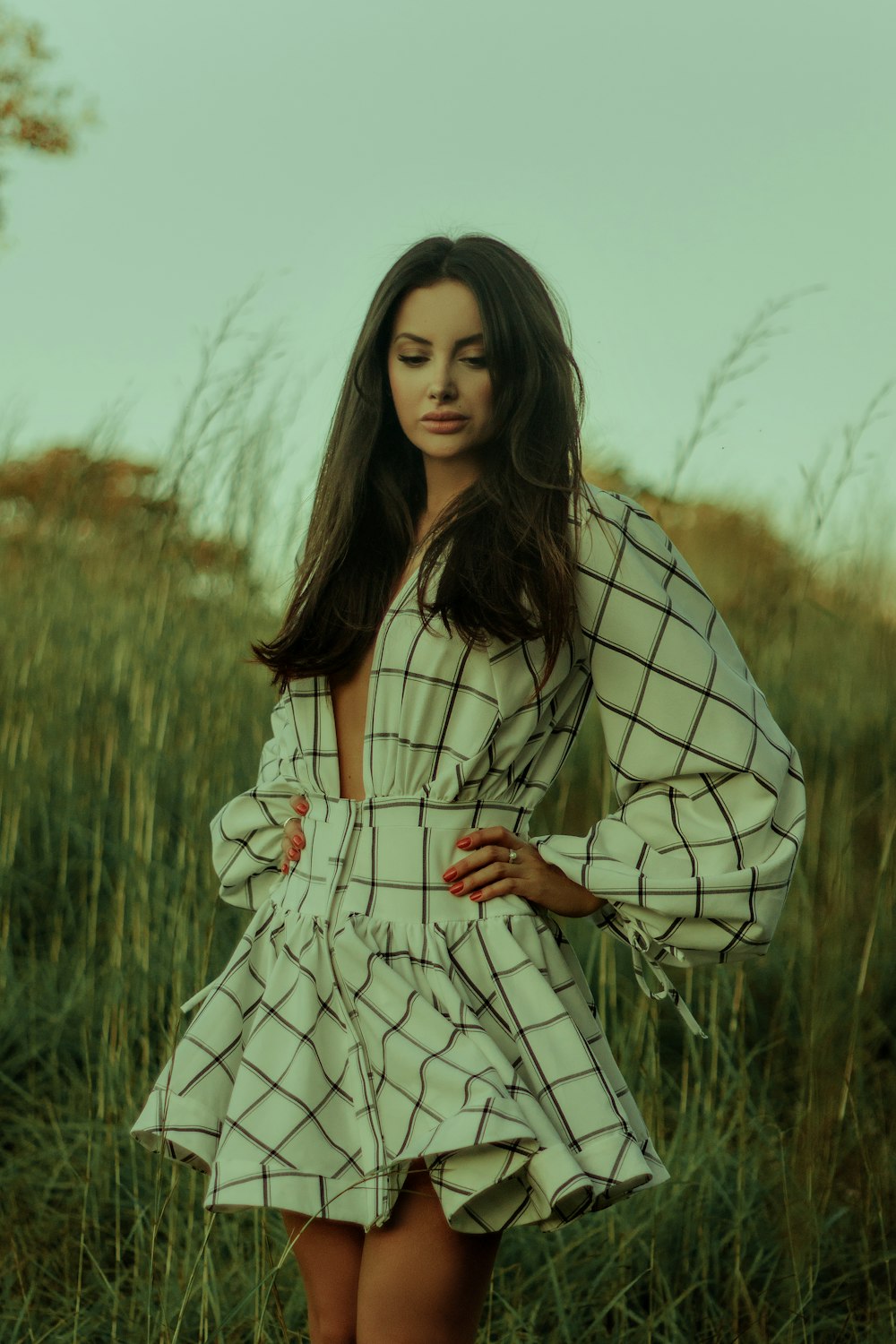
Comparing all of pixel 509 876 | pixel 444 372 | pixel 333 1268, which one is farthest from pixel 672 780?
pixel 333 1268

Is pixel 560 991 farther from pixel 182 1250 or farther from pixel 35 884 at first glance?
pixel 35 884

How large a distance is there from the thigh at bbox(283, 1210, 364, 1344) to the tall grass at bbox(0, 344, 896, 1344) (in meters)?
0.07

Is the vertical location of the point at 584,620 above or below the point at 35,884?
above

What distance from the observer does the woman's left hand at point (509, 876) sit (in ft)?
5.14

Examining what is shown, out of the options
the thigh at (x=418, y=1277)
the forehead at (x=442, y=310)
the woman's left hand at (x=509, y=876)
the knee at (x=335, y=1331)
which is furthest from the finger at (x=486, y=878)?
the forehead at (x=442, y=310)

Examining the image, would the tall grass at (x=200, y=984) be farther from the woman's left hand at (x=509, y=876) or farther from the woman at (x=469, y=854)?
the woman's left hand at (x=509, y=876)

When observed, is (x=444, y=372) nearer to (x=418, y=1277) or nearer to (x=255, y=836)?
(x=255, y=836)

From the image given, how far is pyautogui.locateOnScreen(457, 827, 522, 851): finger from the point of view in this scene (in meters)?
1.58

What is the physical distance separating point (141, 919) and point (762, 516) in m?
2.66

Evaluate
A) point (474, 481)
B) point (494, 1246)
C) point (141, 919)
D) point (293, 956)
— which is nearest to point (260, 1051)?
point (293, 956)

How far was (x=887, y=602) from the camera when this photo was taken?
4531mm

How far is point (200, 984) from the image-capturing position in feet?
7.89

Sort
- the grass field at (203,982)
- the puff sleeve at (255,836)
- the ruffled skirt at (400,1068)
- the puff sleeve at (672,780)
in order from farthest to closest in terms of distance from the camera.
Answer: the grass field at (203,982)
the puff sleeve at (255,836)
the puff sleeve at (672,780)
the ruffled skirt at (400,1068)

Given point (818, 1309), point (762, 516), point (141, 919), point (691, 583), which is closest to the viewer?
point (691, 583)
